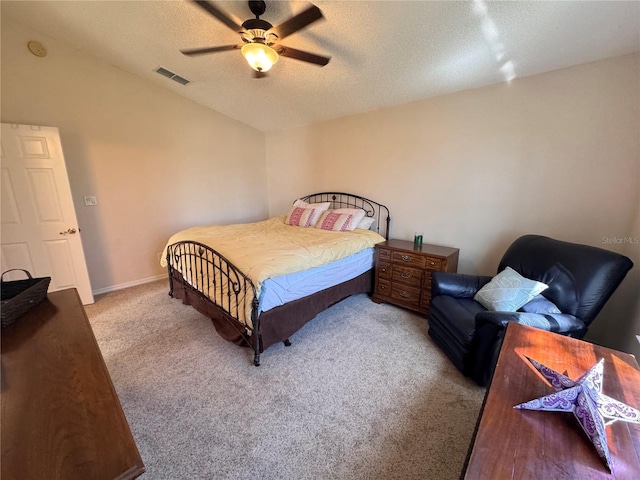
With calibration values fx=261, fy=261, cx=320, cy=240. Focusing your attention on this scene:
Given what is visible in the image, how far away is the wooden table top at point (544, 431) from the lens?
81 centimetres

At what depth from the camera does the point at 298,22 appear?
1.71 meters

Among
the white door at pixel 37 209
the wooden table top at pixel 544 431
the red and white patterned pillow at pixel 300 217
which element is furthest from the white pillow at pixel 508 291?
the white door at pixel 37 209

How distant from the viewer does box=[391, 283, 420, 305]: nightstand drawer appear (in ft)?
9.60

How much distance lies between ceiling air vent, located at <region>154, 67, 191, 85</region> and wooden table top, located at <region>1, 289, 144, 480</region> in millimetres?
3203

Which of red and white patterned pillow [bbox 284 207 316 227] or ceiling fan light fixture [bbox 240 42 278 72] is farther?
red and white patterned pillow [bbox 284 207 316 227]

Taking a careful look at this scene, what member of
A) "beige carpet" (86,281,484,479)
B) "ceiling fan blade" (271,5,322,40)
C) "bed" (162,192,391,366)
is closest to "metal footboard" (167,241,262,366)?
"bed" (162,192,391,366)

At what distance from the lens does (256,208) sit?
16.7 ft

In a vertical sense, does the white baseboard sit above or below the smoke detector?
below

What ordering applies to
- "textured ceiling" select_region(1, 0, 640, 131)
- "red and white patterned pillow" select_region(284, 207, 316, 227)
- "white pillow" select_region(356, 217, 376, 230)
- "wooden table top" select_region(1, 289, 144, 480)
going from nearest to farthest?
"wooden table top" select_region(1, 289, 144, 480) < "textured ceiling" select_region(1, 0, 640, 131) < "white pillow" select_region(356, 217, 376, 230) < "red and white patterned pillow" select_region(284, 207, 316, 227)

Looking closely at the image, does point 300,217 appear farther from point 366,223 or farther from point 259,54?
point 259,54

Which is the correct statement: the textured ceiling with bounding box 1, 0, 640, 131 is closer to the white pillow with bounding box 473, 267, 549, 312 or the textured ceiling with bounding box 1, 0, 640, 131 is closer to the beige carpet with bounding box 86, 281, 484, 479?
the white pillow with bounding box 473, 267, 549, 312

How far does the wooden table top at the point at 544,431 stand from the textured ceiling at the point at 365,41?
2.17 m

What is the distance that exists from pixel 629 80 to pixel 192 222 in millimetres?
5050

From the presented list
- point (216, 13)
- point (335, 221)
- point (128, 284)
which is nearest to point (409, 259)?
point (335, 221)
